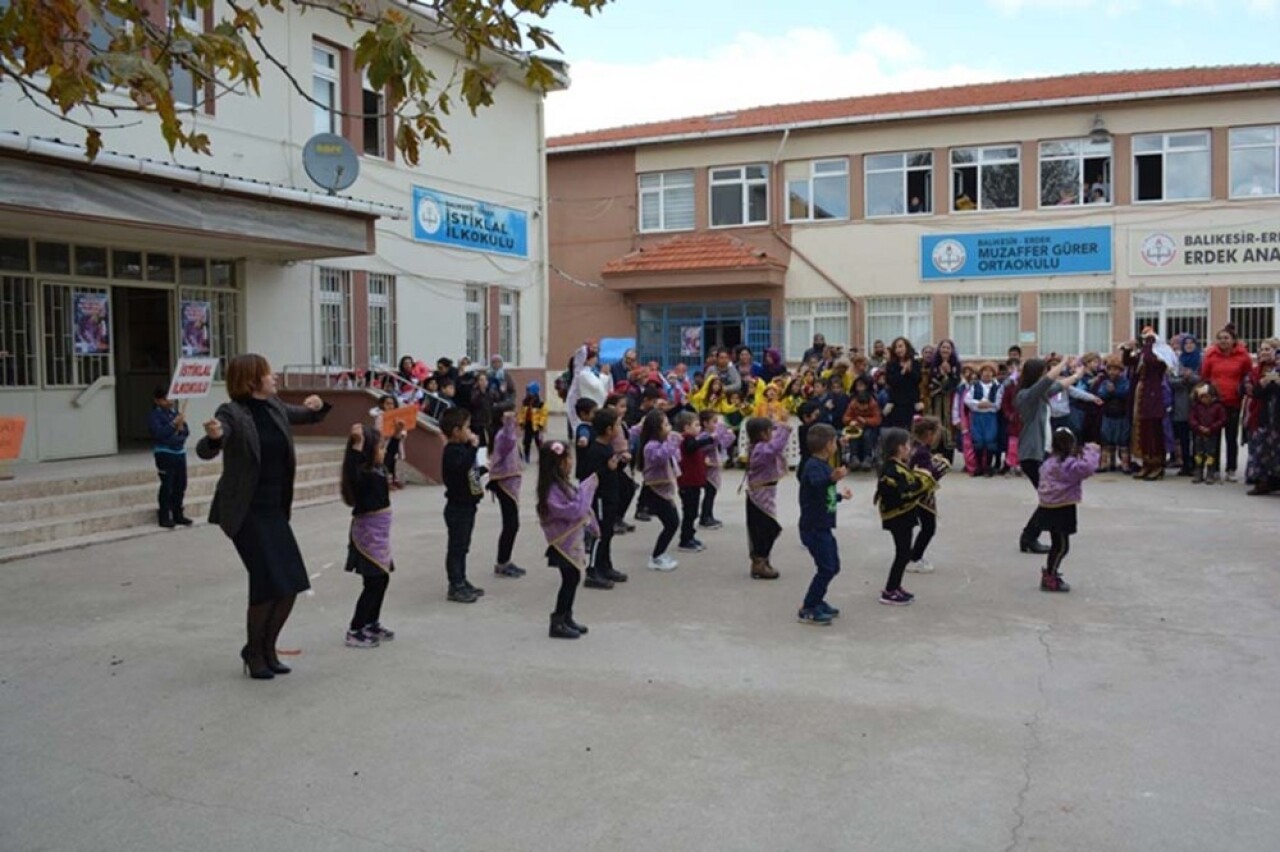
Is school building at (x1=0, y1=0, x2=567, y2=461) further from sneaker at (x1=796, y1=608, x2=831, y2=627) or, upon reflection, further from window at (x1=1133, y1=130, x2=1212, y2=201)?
window at (x1=1133, y1=130, x2=1212, y2=201)

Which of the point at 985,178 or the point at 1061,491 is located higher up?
the point at 985,178

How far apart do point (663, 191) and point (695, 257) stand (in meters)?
2.52

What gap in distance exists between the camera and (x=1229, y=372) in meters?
13.9

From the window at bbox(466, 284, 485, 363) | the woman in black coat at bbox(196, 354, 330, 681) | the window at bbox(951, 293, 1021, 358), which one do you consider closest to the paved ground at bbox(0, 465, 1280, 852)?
the woman in black coat at bbox(196, 354, 330, 681)

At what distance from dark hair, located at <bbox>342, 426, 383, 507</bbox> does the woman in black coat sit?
1.96 ft

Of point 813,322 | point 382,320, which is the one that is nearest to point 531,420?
point 382,320

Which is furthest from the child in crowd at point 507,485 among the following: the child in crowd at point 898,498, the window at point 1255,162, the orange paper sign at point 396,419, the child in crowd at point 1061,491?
the window at point 1255,162

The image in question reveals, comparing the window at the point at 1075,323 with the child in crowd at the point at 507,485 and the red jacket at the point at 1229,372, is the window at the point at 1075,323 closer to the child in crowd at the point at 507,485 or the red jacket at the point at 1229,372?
the red jacket at the point at 1229,372

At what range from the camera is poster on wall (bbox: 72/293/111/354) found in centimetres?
1373

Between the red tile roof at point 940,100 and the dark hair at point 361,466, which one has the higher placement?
the red tile roof at point 940,100

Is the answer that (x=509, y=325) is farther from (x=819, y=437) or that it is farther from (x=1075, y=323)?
(x=819, y=437)

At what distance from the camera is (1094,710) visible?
5.51 m

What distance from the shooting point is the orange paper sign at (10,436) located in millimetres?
11188

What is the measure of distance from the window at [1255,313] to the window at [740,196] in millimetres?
10951
